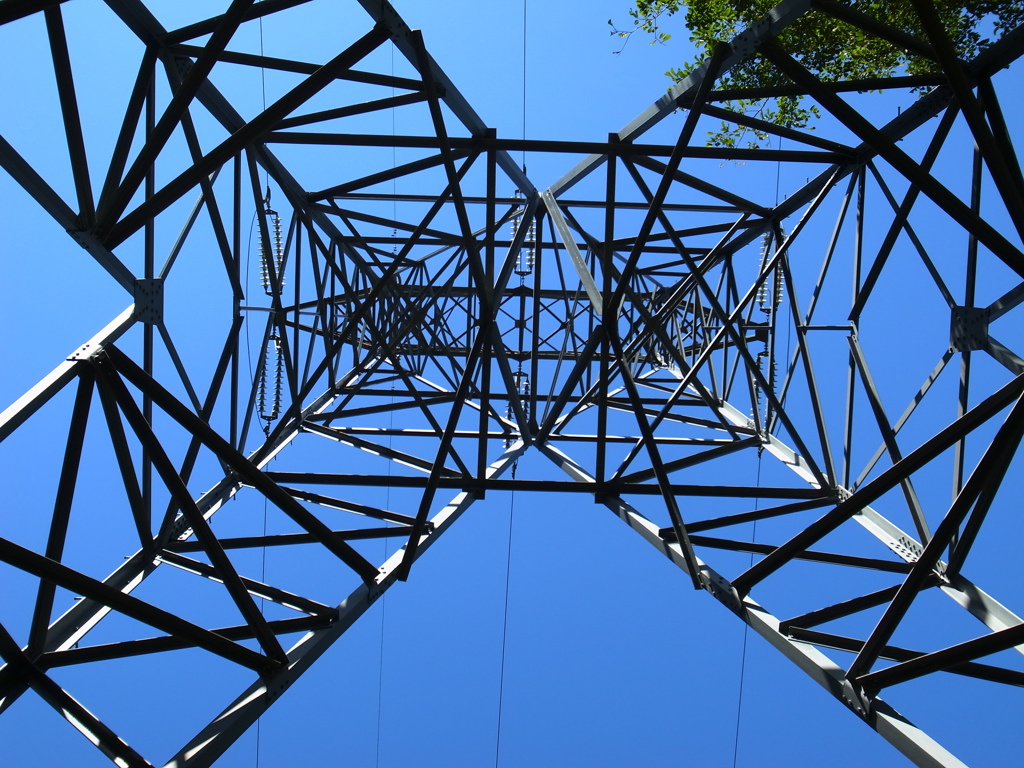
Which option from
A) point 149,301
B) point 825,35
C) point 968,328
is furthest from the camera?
point 825,35

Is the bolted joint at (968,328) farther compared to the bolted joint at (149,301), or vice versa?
the bolted joint at (968,328)

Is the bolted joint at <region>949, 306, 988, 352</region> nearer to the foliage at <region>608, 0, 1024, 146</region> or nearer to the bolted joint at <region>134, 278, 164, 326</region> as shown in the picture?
the foliage at <region>608, 0, 1024, 146</region>

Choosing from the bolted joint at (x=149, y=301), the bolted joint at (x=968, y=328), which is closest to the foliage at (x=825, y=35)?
the bolted joint at (x=968, y=328)

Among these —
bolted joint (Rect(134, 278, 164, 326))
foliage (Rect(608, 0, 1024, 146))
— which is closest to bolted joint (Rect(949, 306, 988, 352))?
foliage (Rect(608, 0, 1024, 146))

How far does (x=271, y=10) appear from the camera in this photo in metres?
8.05

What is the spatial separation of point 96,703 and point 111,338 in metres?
30.9

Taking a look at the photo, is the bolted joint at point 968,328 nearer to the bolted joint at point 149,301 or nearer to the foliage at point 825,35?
the foliage at point 825,35

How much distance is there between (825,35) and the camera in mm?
13062

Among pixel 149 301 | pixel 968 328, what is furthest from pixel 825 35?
pixel 149 301

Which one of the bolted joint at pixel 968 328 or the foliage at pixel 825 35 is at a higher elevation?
the foliage at pixel 825 35

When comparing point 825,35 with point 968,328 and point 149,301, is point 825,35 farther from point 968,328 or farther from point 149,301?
point 149,301

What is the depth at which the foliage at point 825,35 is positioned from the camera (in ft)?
38.0

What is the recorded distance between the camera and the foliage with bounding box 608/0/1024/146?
11.6m

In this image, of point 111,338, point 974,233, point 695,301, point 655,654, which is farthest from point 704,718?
point 111,338
